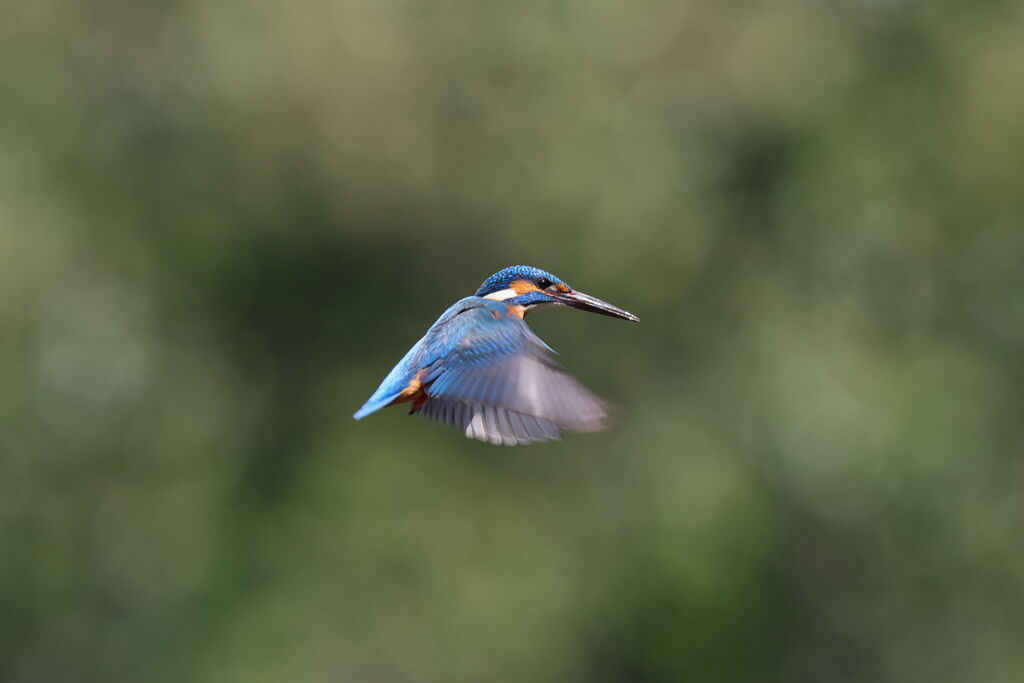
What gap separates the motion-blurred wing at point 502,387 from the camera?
100 inches

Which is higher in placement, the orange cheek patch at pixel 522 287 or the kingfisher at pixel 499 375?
the orange cheek patch at pixel 522 287

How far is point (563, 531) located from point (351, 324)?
2734 mm

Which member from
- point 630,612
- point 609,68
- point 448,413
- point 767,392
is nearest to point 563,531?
point 630,612

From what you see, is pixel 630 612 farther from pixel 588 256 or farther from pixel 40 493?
pixel 40 493

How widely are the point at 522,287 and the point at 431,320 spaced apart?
27.4 ft

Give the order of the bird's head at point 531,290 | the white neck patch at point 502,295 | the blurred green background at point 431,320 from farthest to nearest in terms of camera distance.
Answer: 1. the blurred green background at point 431,320
2. the white neck patch at point 502,295
3. the bird's head at point 531,290

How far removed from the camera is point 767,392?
12.5 meters

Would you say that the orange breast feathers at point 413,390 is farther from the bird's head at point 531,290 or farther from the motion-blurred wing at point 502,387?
the bird's head at point 531,290

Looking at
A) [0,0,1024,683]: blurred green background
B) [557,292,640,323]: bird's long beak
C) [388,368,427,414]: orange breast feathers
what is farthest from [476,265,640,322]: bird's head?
[0,0,1024,683]: blurred green background

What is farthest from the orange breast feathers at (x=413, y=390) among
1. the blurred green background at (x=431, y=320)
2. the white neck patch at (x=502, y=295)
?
the blurred green background at (x=431, y=320)

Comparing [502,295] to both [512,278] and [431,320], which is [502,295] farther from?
[431,320]

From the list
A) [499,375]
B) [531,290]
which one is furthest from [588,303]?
[499,375]

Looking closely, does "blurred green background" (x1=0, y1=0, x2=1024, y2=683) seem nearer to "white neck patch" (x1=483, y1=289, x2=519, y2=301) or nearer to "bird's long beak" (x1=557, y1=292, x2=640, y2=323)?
"white neck patch" (x1=483, y1=289, x2=519, y2=301)

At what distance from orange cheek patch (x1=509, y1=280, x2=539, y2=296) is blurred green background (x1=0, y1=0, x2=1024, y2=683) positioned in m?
8.01
